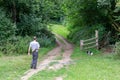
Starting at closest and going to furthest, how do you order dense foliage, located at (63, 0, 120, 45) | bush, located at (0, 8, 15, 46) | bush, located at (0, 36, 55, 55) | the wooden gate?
1. bush, located at (0, 36, 55, 55)
2. the wooden gate
3. bush, located at (0, 8, 15, 46)
4. dense foliage, located at (63, 0, 120, 45)

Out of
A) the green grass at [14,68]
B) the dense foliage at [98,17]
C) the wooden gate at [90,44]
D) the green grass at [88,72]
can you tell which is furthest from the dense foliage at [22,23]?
the green grass at [88,72]

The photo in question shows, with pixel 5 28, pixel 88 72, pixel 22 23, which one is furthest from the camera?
pixel 22 23

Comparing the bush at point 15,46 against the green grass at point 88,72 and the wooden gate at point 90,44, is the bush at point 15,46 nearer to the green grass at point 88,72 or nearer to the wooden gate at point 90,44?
the wooden gate at point 90,44

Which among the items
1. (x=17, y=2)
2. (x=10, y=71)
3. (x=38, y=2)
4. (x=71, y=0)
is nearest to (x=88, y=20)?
(x=71, y=0)

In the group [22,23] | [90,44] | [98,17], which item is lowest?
[90,44]

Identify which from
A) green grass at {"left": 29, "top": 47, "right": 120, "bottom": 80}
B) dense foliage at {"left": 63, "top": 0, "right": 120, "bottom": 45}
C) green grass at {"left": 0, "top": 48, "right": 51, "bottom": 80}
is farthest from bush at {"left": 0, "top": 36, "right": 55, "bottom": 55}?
green grass at {"left": 29, "top": 47, "right": 120, "bottom": 80}

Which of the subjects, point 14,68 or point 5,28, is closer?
point 14,68

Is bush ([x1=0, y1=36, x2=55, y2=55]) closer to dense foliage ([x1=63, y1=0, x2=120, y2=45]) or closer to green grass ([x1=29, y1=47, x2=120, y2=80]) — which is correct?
dense foliage ([x1=63, y1=0, x2=120, y2=45])

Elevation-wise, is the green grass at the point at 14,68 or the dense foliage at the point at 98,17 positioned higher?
the dense foliage at the point at 98,17

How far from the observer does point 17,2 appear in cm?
2853

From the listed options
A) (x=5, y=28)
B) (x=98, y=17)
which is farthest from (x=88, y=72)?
(x=98, y=17)

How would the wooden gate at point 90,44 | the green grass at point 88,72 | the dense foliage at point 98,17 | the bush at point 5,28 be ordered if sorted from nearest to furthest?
the green grass at point 88,72
the wooden gate at point 90,44
the bush at point 5,28
the dense foliage at point 98,17

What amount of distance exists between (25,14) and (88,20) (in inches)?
315

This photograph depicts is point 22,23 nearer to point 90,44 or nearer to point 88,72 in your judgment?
point 90,44
